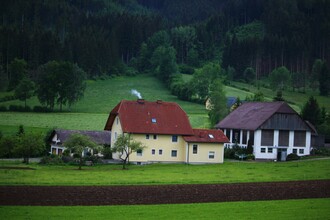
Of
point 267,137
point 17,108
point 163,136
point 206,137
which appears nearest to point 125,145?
point 163,136

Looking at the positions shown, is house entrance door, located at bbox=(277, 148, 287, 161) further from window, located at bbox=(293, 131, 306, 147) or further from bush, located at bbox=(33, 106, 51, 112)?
bush, located at bbox=(33, 106, 51, 112)

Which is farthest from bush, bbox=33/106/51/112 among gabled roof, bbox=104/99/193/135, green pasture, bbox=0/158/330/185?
green pasture, bbox=0/158/330/185

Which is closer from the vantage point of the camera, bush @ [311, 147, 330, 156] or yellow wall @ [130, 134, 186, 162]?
yellow wall @ [130, 134, 186, 162]

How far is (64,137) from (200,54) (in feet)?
411

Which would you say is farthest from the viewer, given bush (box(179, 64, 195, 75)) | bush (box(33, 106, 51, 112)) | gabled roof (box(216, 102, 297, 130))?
bush (box(179, 64, 195, 75))

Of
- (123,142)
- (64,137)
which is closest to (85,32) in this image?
(64,137)

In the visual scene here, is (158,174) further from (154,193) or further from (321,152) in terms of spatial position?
(321,152)

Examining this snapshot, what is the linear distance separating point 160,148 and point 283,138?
1725 centimetres

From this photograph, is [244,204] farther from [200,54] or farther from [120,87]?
[200,54]

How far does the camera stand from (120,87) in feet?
456

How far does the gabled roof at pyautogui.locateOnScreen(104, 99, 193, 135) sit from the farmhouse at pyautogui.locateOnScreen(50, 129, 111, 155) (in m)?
2.28

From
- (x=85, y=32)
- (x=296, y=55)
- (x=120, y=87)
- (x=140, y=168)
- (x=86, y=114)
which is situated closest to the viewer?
(x=140, y=168)

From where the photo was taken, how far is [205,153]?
7131cm

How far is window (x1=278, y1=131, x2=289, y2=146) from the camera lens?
77.9 meters
